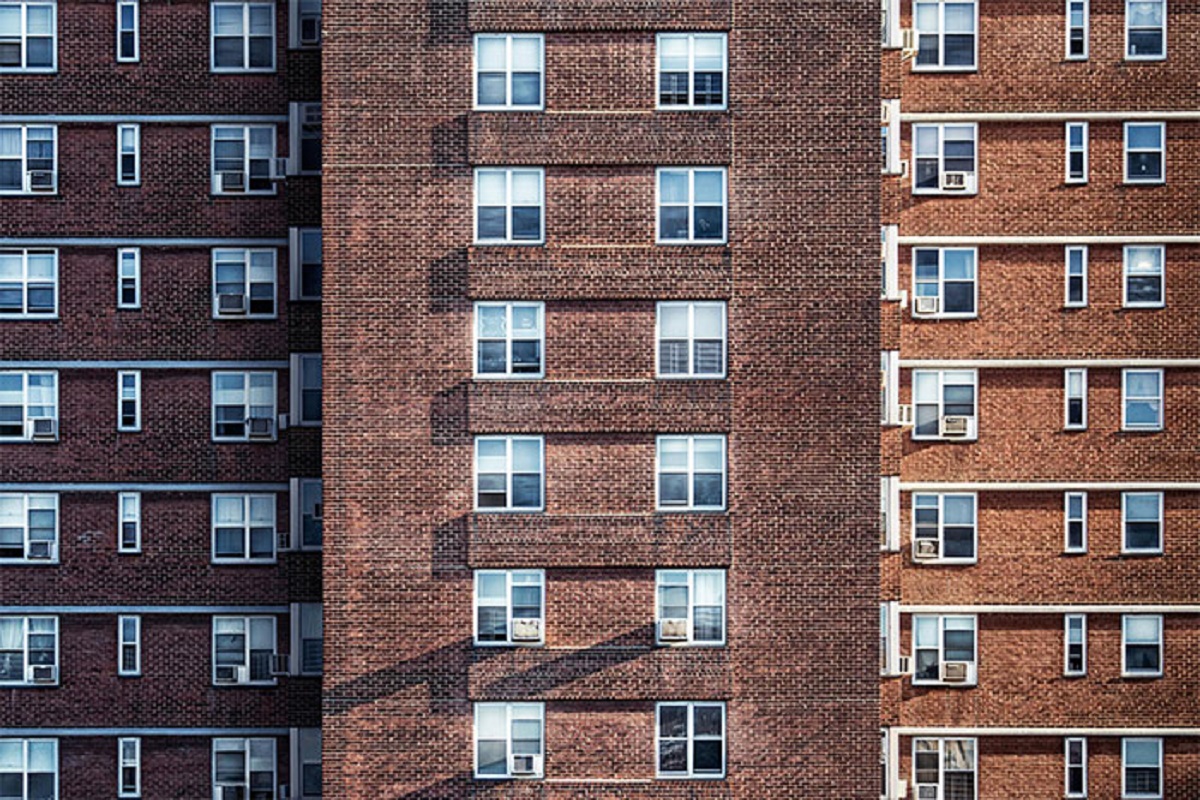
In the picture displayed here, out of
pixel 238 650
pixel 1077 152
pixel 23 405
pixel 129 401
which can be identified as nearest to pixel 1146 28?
pixel 1077 152

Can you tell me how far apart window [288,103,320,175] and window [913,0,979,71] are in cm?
1283

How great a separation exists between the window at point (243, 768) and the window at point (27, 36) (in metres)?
14.9

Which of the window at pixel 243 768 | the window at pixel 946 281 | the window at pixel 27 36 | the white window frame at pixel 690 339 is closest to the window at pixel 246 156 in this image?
the window at pixel 27 36

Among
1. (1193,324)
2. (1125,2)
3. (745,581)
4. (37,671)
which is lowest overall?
(37,671)

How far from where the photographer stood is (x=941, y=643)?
26.1 metres

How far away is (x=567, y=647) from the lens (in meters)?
23.4

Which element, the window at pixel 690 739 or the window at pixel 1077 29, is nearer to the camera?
the window at pixel 690 739

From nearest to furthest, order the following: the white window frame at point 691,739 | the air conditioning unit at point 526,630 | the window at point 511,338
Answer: the air conditioning unit at point 526,630
the white window frame at point 691,739
the window at point 511,338

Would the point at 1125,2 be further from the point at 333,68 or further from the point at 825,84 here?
the point at 333,68

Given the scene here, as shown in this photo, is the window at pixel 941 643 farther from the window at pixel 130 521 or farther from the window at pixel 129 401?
the window at pixel 129 401

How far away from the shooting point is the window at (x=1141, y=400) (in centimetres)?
2606

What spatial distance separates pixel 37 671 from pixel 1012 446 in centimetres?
2120

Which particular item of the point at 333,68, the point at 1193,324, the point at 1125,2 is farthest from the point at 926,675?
the point at 333,68

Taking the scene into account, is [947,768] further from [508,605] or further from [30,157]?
[30,157]
